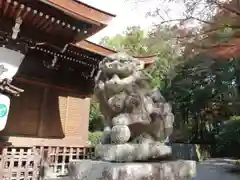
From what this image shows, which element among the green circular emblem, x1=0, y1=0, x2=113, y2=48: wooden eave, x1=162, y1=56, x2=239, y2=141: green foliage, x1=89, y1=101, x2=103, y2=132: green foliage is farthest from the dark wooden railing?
x1=89, y1=101, x2=103, y2=132: green foliage

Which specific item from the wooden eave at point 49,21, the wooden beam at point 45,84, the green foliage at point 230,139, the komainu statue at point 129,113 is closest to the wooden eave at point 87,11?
the wooden eave at point 49,21

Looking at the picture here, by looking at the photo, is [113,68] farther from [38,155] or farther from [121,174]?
[38,155]

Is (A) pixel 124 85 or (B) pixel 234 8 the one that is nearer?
(A) pixel 124 85

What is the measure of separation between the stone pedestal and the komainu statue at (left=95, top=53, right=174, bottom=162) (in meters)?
0.17

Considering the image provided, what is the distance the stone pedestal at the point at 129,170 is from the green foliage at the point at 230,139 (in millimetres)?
13755

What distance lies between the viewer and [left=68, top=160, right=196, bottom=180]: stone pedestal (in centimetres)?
262

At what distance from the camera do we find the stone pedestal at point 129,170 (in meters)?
2.62

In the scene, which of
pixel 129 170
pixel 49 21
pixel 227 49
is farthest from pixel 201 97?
pixel 129 170

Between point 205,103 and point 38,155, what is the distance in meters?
15.1

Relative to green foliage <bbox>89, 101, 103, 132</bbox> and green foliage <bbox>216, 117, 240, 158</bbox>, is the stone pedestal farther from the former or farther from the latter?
green foliage <bbox>89, 101, 103, 132</bbox>

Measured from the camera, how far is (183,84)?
1912 centimetres

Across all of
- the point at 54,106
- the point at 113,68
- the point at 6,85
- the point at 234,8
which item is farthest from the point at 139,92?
the point at 234,8

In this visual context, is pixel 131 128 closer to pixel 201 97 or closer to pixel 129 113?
pixel 129 113

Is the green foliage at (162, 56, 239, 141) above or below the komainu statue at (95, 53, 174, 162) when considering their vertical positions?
above
